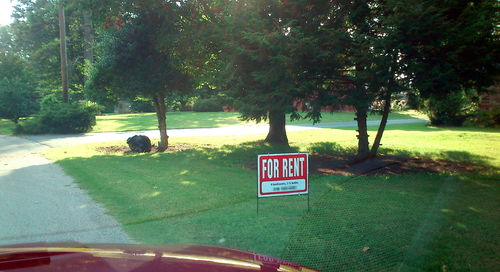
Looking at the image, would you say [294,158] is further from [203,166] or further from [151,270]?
[203,166]

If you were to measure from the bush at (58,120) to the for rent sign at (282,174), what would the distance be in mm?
20685

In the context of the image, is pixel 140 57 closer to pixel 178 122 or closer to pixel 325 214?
pixel 325 214

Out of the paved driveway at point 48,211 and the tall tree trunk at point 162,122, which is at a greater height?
the tall tree trunk at point 162,122

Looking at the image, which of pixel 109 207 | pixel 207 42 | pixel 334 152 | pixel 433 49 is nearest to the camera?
pixel 109 207

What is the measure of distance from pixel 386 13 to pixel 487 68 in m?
2.62

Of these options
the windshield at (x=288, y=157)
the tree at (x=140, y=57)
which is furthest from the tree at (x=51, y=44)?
the windshield at (x=288, y=157)

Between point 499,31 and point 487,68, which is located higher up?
point 499,31

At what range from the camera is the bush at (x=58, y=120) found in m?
24.0

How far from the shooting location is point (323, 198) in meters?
7.81

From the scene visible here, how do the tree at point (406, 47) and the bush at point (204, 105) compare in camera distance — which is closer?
the tree at point (406, 47)

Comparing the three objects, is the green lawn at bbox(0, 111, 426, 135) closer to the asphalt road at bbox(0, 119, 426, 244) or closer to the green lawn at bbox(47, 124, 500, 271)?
Result: the asphalt road at bbox(0, 119, 426, 244)

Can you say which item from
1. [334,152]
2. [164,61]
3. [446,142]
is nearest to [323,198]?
[334,152]

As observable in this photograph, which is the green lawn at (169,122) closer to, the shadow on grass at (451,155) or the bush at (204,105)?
the bush at (204,105)

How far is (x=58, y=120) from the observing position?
2416 cm
